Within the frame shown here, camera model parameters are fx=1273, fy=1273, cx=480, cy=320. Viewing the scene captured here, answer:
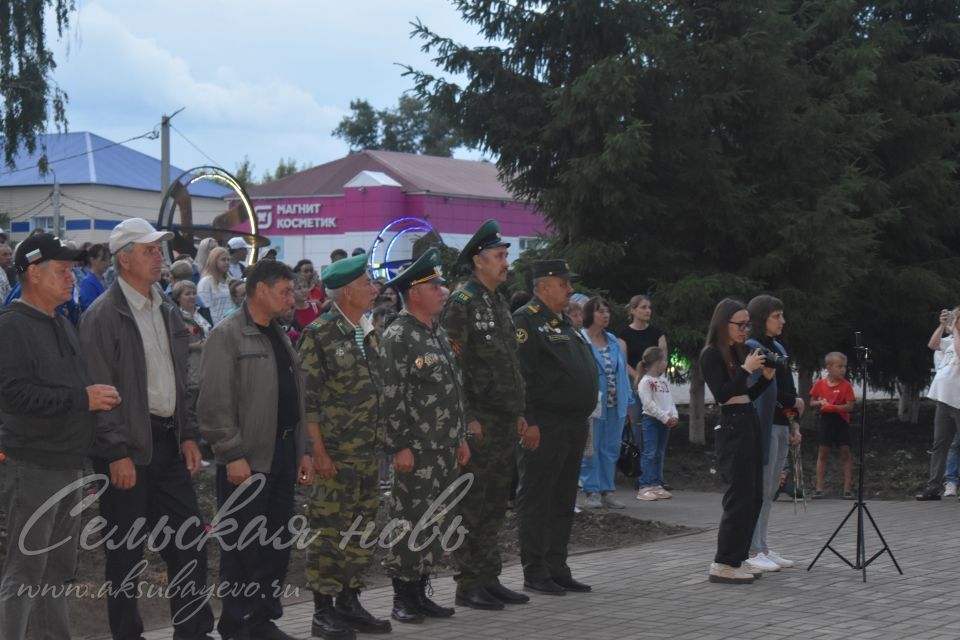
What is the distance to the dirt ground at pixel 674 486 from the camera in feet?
26.1

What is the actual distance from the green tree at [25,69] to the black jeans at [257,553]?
20.6 metres

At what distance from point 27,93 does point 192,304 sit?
15.8m

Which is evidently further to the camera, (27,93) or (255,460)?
(27,93)

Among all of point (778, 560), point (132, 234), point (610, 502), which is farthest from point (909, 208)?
point (132, 234)

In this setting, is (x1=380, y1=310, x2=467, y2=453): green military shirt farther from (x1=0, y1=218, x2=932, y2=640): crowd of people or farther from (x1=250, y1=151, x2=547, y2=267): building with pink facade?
(x1=250, y1=151, x2=547, y2=267): building with pink facade

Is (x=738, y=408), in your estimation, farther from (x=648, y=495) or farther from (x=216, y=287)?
(x=216, y=287)

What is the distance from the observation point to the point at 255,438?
6.84 meters

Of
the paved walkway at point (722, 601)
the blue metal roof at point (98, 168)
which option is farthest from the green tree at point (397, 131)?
the paved walkway at point (722, 601)

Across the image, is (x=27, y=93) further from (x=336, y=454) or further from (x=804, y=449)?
(x=336, y=454)

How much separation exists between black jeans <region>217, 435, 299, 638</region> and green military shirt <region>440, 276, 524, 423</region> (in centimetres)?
156

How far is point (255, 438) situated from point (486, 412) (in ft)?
6.28

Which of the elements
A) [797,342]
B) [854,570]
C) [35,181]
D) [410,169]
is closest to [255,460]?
[854,570]

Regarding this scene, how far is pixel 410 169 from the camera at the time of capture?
55.9 m

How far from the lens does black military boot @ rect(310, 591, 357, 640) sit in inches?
278
